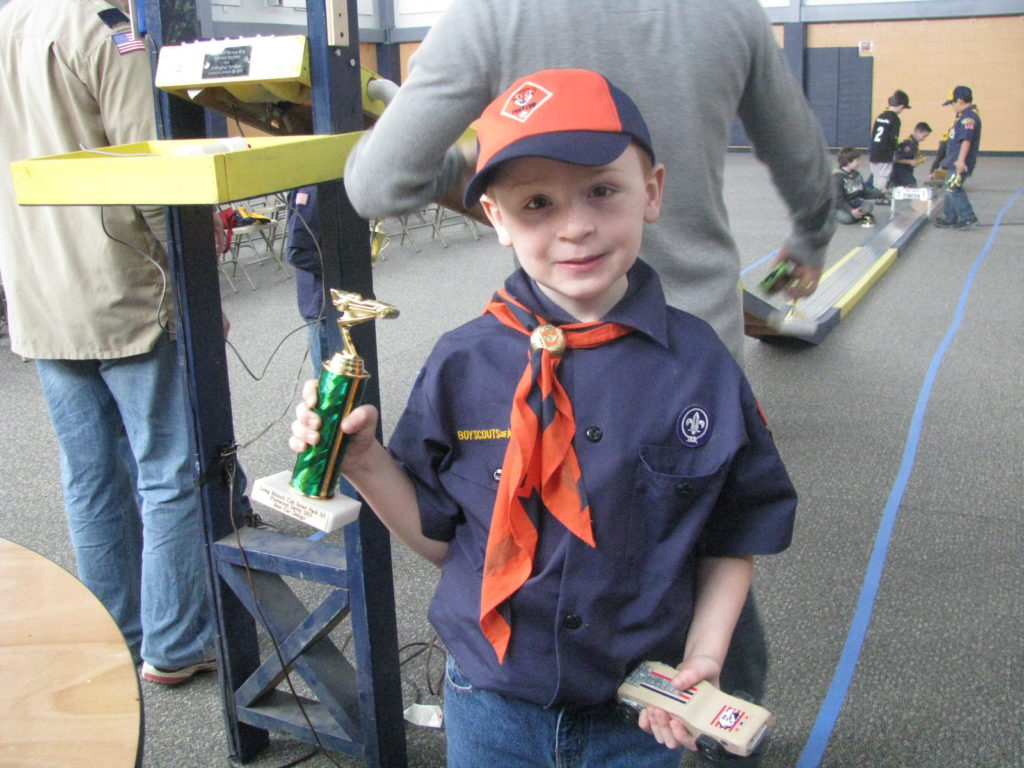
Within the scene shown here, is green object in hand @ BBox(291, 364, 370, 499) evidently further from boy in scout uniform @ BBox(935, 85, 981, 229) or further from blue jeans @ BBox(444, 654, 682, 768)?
boy in scout uniform @ BBox(935, 85, 981, 229)

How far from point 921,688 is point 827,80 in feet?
61.7

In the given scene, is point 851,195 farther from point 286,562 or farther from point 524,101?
point 524,101

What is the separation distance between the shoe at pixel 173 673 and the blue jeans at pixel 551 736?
163 centimetres

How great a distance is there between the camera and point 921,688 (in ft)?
8.95

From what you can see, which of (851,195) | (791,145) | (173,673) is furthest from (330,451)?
(851,195)

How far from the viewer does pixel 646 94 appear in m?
1.40

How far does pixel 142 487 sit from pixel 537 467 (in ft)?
5.69

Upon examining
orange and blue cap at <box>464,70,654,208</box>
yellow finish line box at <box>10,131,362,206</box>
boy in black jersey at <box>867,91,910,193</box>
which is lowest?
boy in black jersey at <box>867,91,910,193</box>

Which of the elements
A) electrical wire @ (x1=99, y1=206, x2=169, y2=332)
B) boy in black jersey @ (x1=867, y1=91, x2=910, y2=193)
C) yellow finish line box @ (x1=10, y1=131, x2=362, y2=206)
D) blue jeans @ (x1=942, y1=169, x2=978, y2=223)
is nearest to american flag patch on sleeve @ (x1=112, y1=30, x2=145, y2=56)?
electrical wire @ (x1=99, y1=206, x2=169, y2=332)

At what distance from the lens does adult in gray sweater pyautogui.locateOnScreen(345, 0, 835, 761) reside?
53.2 inches

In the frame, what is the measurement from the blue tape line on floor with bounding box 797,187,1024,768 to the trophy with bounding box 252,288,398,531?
179 centimetres

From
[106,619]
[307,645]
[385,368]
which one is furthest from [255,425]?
[106,619]

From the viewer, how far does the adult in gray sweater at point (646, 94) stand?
135 cm

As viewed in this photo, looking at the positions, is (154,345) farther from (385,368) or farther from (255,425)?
(385,368)
